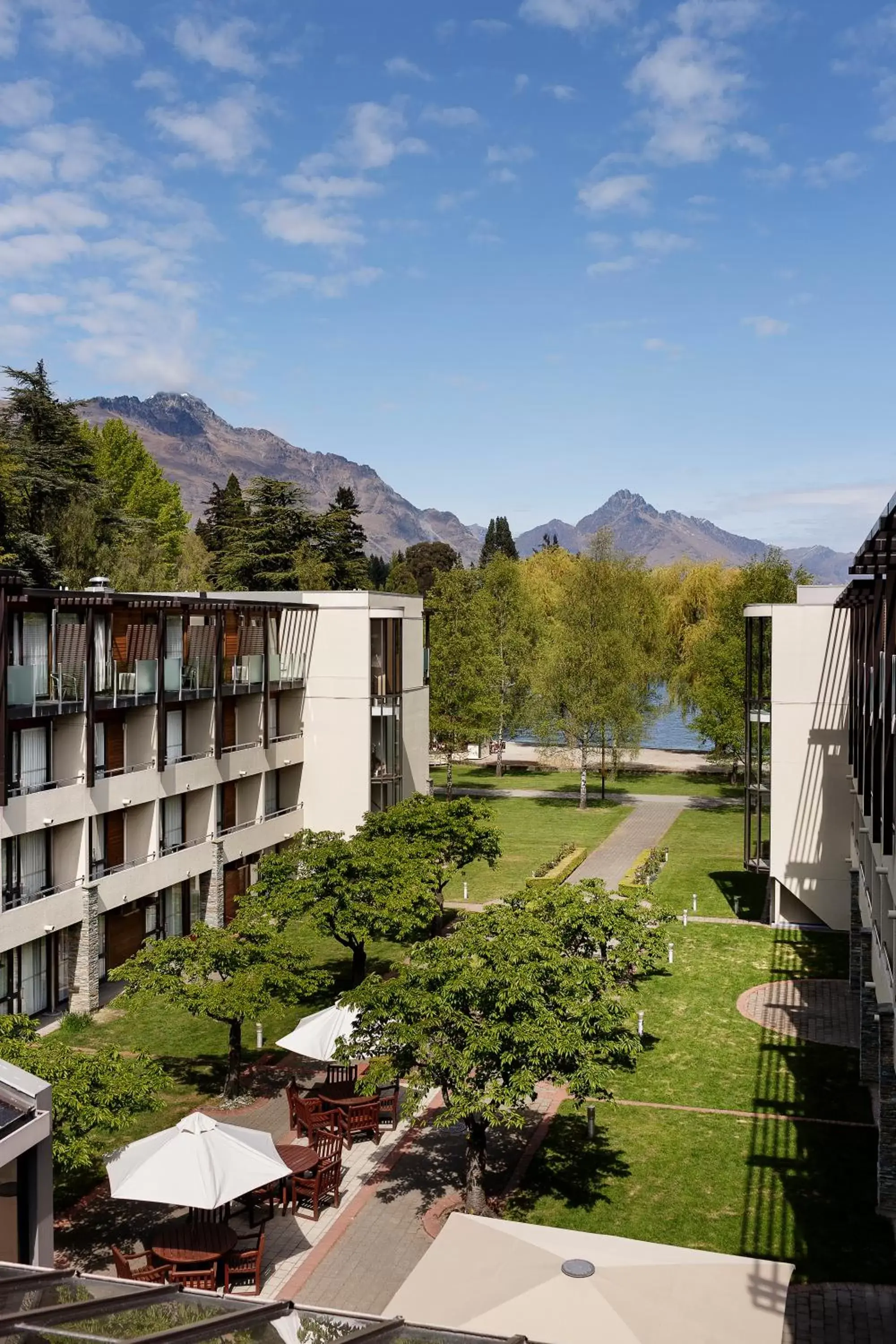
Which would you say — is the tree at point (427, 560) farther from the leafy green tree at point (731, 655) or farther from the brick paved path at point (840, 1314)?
the brick paved path at point (840, 1314)

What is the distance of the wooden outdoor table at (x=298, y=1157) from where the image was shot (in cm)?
1520

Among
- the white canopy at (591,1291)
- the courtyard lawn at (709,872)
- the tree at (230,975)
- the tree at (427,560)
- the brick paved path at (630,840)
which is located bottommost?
the courtyard lawn at (709,872)

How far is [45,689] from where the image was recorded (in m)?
23.1

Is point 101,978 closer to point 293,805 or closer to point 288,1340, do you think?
point 293,805

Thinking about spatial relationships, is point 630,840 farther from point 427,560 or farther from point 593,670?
point 427,560

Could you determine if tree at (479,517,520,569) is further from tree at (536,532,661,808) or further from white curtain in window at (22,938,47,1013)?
white curtain in window at (22,938,47,1013)

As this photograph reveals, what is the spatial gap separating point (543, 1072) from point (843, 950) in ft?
50.7

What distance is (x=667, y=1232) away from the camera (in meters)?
14.4

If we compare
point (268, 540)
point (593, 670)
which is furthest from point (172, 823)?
point (268, 540)

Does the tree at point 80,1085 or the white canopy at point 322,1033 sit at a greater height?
the tree at point 80,1085

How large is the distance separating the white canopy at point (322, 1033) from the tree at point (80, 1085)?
360cm

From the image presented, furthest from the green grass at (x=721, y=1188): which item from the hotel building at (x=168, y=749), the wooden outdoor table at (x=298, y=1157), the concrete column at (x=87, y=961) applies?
the hotel building at (x=168, y=749)

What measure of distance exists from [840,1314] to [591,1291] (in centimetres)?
429

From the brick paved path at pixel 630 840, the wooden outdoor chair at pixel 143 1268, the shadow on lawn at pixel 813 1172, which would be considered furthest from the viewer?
the brick paved path at pixel 630 840
